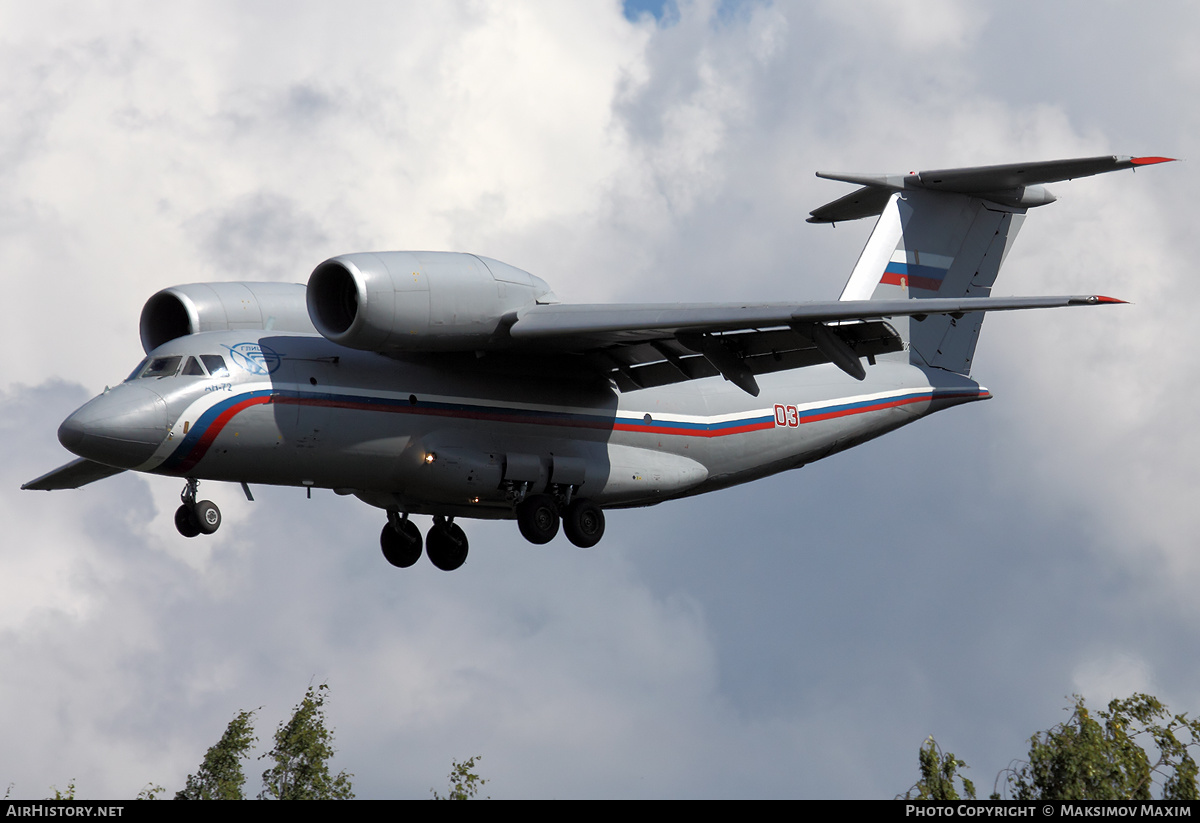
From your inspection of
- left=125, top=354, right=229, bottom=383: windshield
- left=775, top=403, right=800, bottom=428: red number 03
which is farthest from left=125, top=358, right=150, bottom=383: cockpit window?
left=775, top=403, right=800, bottom=428: red number 03

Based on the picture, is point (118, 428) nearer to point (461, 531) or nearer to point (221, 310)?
point (221, 310)

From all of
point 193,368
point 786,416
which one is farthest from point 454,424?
point 786,416

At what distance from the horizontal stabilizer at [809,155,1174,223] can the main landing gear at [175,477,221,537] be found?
768 centimetres

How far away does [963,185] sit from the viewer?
19.9 m

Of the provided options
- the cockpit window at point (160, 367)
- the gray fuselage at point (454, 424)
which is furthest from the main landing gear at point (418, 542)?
the cockpit window at point (160, 367)

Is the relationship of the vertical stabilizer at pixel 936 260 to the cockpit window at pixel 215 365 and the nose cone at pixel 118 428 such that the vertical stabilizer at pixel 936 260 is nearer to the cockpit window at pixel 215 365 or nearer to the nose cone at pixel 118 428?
the cockpit window at pixel 215 365

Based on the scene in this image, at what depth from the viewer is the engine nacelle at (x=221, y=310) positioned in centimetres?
1744

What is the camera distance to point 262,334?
16.2 m

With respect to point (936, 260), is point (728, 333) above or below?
below

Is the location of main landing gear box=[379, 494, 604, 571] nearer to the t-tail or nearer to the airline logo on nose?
the airline logo on nose

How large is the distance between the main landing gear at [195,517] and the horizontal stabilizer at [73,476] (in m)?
2.90

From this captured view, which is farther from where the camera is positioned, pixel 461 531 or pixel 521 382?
pixel 461 531

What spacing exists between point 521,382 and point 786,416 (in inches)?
138

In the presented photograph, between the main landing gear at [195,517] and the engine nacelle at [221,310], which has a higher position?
the engine nacelle at [221,310]
